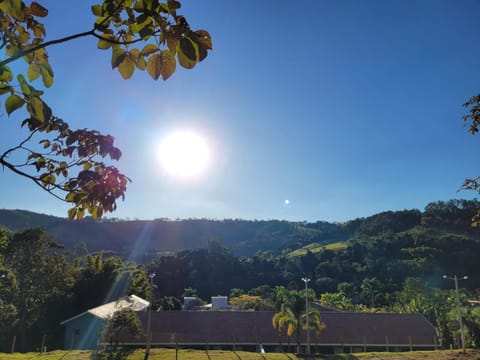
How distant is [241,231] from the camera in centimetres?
15412

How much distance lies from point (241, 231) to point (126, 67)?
506 feet

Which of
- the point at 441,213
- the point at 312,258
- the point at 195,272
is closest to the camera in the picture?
the point at 195,272

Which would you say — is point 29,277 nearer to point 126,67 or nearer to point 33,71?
point 33,71

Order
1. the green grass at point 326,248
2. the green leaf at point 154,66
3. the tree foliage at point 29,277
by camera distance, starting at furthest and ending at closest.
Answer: the green grass at point 326,248 < the tree foliage at point 29,277 < the green leaf at point 154,66

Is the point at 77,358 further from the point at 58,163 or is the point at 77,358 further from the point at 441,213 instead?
the point at 441,213

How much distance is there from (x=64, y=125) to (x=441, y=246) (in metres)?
Answer: 78.4

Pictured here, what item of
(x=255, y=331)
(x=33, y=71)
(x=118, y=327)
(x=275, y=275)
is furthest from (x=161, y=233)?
(x=33, y=71)

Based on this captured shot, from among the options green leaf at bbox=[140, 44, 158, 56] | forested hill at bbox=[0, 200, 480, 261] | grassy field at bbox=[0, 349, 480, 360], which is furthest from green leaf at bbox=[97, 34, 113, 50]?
forested hill at bbox=[0, 200, 480, 261]

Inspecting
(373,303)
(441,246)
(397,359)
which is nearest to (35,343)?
(397,359)

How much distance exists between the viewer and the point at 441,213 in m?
90.1

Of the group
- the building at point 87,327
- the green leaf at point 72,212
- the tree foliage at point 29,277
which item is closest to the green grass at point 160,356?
the building at point 87,327

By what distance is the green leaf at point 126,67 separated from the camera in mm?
1332

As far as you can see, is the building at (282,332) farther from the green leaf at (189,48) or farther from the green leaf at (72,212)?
the green leaf at (189,48)

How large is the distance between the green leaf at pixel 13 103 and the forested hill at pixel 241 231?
263ft
